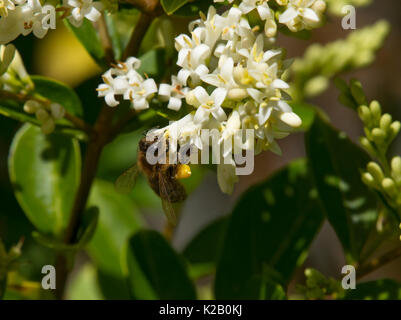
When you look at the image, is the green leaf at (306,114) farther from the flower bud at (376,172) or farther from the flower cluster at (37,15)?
the flower cluster at (37,15)

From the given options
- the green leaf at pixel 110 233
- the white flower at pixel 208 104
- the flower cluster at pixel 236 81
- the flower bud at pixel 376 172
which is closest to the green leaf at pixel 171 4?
the flower cluster at pixel 236 81

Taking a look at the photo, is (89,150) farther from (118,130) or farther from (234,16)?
(234,16)

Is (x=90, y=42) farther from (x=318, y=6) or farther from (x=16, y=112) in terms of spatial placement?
(x=318, y=6)

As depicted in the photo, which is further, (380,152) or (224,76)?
(380,152)

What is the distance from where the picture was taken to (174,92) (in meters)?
1.23

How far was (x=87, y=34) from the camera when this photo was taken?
140 centimetres

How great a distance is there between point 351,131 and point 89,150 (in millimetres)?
2468

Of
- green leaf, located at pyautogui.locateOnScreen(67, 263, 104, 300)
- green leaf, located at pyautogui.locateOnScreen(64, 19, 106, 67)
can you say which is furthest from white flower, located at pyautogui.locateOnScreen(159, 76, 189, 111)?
green leaf, located at pyautogui.locateOnScreen(67, 263, 104, 300)

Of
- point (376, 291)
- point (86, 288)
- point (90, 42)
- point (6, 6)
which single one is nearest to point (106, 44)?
point (90, 42)

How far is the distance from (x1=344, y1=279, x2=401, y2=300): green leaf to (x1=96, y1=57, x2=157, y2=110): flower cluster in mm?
640

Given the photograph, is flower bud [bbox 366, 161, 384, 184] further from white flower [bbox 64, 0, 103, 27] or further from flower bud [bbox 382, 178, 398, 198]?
white flower [bbox 64, 0, 103, 27]

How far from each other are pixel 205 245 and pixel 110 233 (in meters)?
Result: 0.32

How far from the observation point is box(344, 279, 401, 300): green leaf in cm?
139

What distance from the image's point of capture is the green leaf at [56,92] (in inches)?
55.3
